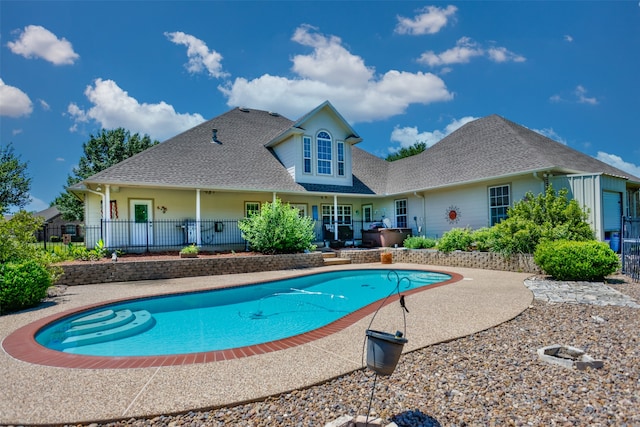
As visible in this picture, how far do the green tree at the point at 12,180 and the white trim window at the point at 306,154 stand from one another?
30746 mm

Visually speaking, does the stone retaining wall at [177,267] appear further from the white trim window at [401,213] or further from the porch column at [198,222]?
the white trim window at [401,213]

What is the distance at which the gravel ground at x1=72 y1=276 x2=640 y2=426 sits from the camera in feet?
9.45

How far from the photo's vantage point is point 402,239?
61.4ft

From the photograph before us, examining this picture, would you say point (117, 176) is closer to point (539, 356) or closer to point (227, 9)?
point (227, 9)

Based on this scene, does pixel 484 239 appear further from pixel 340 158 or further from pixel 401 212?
pixel 340 158

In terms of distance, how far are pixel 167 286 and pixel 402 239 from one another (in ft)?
40.8

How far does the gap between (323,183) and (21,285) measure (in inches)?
573

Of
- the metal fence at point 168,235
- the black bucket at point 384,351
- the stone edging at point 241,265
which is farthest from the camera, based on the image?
the metal fence at point 168,235

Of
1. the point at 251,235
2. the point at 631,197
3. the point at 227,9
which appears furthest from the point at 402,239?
the point at 227,9

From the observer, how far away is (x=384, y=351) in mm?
2576

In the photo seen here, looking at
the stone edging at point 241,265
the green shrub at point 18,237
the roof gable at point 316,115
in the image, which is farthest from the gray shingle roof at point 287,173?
the green shrub at point 18,237

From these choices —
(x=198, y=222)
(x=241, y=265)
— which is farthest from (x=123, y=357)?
(x=198, y=222)

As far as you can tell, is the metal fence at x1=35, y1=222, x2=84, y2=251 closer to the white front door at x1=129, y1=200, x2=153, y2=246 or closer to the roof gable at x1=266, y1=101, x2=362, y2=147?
the white front door at x1=129, y1=200, x2=153, y2=246

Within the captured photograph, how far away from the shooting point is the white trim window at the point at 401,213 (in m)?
20.3
